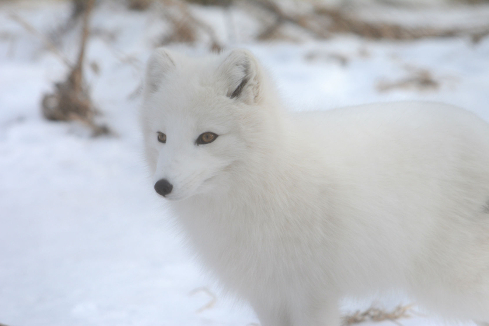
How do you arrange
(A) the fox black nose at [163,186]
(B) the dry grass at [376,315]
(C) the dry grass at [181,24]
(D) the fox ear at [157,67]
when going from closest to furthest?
(A) the fox black nose at [163,186]
(D) the fox ear at [157,67]
(B) the dry grass at [376,315]
(C) the dry grass at [181,24]

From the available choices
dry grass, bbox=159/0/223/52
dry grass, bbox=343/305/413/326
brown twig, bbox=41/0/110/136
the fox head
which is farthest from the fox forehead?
dry grass, bbox=159/0/223/52

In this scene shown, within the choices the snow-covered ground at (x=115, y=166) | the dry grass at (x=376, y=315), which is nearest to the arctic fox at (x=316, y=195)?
Answer: the snow-covered ground at (x=115, y=166)

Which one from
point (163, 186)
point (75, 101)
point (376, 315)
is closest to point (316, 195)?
point (163, 186)

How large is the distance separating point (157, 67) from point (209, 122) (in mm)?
412

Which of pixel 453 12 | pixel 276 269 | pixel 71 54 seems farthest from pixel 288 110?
pixel 453 12

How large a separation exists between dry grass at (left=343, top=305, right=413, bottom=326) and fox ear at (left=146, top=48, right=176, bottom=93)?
1542 mm

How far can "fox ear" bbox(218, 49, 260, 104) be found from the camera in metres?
1.73

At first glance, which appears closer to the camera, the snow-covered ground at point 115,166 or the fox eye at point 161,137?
the fox eye at point 161,137

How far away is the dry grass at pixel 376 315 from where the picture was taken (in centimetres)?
242

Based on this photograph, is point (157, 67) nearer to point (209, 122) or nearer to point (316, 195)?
point (209, 122)

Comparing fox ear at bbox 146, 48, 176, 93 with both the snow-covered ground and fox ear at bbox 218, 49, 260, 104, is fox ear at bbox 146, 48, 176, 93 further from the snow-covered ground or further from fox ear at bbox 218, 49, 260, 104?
the snow-covered ground

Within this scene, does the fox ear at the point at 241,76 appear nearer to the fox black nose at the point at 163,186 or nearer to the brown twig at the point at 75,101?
the fox black nose at the point at 163,186

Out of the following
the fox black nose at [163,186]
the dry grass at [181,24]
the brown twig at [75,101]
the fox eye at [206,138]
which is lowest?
the fox black nose at [163,186]

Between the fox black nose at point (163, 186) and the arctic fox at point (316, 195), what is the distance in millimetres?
117
